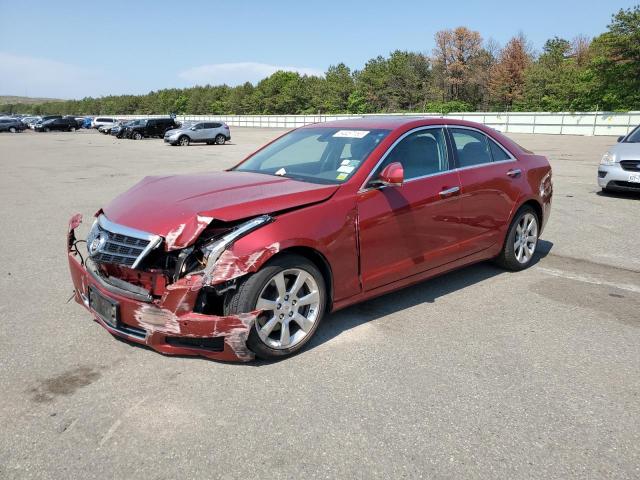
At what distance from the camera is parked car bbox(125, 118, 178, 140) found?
41.7 metres

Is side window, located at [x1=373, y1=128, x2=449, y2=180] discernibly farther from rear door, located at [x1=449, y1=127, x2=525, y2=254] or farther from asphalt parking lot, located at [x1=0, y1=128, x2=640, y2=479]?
asphalt parking lot, located at [x1=0, y1=128, x2=640, y2=479]

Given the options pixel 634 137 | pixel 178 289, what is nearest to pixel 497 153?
pixel 178 289

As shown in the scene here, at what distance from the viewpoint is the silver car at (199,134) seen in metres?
34.0

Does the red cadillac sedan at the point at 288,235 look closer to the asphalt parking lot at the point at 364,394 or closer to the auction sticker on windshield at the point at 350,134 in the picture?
the auction sticker on windshield at the point at 350,134

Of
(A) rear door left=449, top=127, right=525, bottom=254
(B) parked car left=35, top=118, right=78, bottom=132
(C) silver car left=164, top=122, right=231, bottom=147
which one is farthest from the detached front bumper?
(B) parked car left=35, top=118, right=78, bottom=132

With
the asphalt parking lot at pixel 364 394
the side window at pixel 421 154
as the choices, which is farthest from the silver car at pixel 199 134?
the side window at pixel 421 154

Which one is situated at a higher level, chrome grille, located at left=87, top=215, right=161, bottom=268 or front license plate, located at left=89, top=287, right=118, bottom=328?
chrome grille, located at left=87, top=215, right=161, bottom=268

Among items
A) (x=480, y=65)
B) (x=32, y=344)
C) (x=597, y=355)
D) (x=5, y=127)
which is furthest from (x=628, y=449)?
(x=480, y=65)

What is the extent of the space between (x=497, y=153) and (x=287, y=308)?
310 centimetres

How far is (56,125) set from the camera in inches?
2165

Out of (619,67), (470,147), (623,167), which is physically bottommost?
(623,167)

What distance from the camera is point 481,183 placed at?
5.11 m

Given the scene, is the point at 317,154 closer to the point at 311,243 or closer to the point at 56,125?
the point at 311,243

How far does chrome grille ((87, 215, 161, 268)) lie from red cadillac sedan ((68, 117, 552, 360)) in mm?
10
